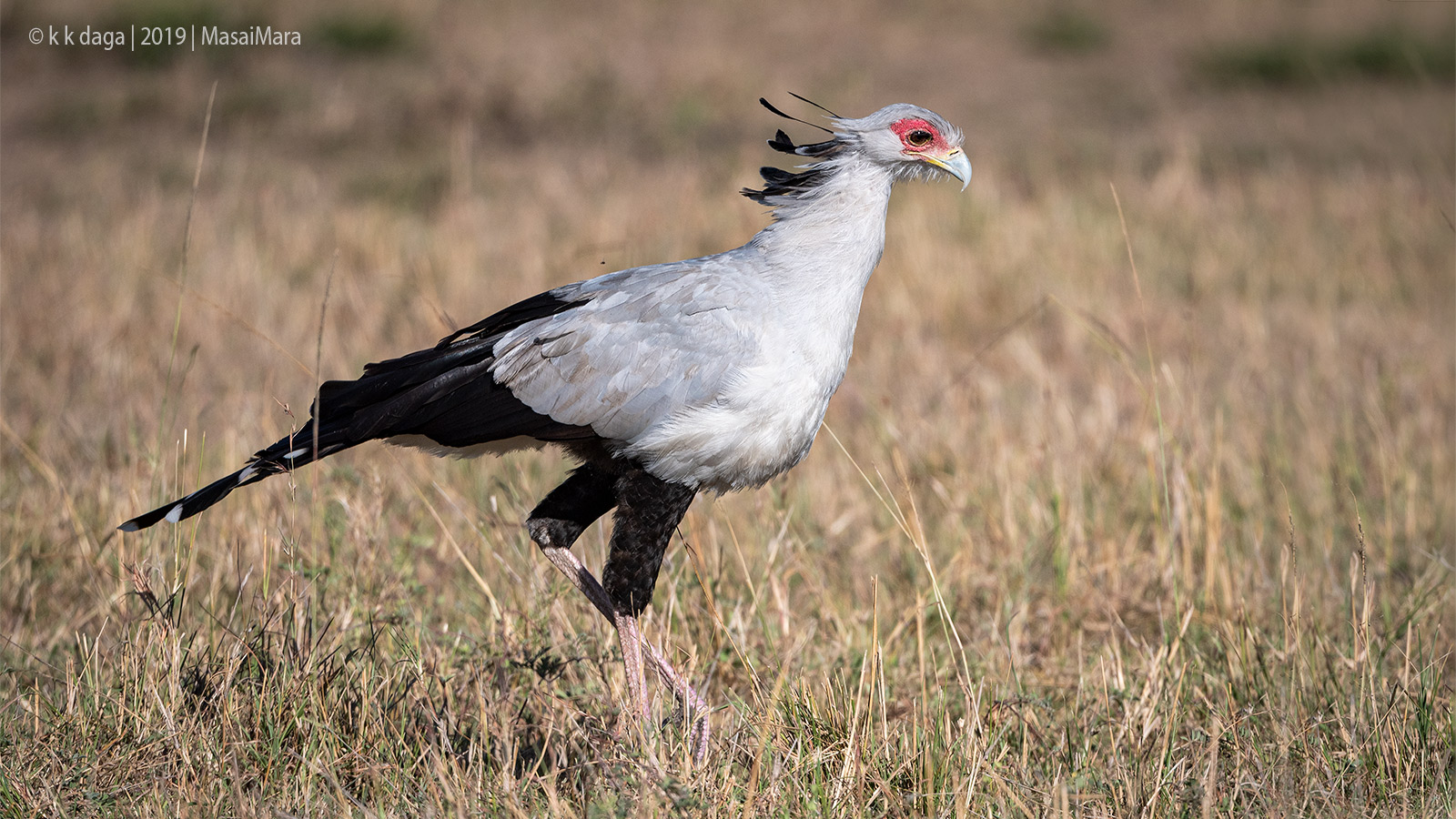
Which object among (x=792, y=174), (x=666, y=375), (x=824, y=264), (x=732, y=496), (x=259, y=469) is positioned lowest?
(x=732, y=496)

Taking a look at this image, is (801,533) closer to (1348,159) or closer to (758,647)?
(758,647)

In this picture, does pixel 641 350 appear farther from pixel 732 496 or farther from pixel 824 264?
pixel 732 496

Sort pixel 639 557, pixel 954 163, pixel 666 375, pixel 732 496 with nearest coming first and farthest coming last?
pixel 666 375
pixel 639 557
pixel 954 163
pixel 732 496

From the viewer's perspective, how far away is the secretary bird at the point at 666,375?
2.77 meters

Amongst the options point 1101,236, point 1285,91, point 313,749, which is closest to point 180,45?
point 1101,236

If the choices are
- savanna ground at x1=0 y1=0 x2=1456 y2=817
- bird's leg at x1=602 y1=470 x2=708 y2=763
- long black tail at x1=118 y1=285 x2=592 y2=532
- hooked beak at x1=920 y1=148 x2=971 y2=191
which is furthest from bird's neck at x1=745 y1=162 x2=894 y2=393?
long black tail at x1=118 y1=285 x2=592 y2=532

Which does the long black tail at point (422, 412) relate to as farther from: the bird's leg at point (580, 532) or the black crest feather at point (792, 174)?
the black crest feather at point (792, 174)

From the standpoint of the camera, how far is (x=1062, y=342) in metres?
6.97

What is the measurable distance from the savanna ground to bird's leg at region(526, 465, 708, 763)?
5.2 inches

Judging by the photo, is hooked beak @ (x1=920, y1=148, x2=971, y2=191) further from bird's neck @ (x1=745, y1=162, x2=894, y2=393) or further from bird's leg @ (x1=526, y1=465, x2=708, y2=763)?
bird's leg @ (x1=526, y1=465, x2=708, y2=763)

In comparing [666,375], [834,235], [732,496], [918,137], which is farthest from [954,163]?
[732,496]

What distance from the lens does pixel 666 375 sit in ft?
9.25

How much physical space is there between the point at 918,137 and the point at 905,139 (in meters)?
0.04

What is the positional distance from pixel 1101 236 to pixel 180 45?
10.00 m
